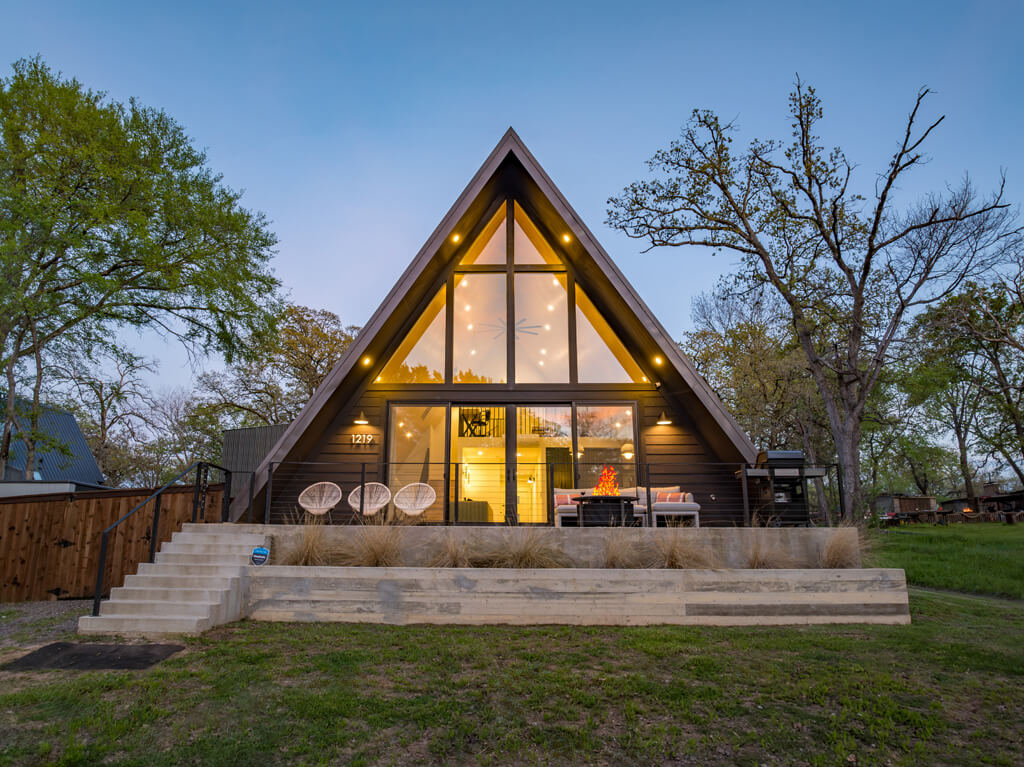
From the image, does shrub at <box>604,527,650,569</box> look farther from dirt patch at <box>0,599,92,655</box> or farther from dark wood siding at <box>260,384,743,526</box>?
dirt patch at <box>0,599,92,655</box>

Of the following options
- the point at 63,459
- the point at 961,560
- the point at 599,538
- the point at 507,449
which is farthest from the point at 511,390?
the point at 63,459

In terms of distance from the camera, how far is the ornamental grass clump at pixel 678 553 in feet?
20.7

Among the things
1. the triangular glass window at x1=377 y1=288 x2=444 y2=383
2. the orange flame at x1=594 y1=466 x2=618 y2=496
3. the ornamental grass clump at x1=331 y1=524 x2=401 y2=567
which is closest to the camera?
the ornamental grass clump at x1=331 y1=524 x2=401 y2=567

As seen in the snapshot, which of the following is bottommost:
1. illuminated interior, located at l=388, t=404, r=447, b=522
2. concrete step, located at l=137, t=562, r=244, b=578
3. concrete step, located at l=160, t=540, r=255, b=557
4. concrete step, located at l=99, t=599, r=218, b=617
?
concrete step, located at l=99, t=599, r=218, b=617

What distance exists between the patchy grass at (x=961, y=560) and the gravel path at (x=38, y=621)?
833 centimetres

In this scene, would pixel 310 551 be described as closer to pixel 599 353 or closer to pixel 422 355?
pixel 422 355

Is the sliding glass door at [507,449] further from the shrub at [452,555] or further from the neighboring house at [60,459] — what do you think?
the neighboring house at [60,459]

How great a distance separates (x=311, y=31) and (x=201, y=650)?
14.3 m

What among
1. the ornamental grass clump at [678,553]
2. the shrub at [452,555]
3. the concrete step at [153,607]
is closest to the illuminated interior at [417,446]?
the shrub at [452,555]

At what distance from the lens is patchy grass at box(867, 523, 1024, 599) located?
884 centimetres

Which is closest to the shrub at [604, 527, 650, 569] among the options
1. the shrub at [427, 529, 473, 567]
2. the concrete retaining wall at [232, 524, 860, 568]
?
the concrete retaining wall at [232, 524, 860, 568]

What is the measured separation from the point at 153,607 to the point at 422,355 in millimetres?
5501

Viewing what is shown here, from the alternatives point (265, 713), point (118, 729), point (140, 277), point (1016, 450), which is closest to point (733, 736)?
point (265, 713)

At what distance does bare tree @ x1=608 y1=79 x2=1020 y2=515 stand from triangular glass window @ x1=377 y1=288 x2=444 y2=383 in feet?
17.2
